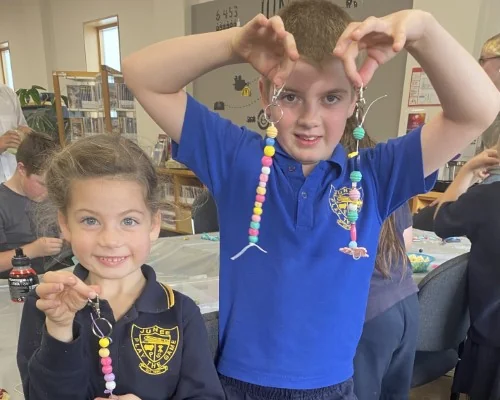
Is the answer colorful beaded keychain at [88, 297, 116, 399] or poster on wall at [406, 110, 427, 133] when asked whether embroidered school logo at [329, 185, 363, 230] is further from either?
poster on wall at [406, 110, 427, 133]

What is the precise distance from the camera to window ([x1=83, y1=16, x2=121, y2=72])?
5324 millimetres

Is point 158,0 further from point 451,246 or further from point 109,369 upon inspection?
point 109,369

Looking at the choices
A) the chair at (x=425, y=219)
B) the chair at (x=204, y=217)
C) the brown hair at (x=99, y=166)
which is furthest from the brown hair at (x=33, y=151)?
the chair at (x=425, y=219)

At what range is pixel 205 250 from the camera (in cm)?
176

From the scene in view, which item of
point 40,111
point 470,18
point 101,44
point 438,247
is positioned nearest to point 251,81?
point 470,18

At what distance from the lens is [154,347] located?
28.5 inches

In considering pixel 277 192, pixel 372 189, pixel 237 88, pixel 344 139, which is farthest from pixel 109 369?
pixel 237 88

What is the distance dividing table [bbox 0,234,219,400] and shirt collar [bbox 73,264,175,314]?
0.29m

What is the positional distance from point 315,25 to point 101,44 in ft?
18.1

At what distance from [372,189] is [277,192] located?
0.59 ft

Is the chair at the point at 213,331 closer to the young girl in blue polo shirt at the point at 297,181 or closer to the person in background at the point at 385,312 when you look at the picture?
the young girl in blue polo shirt at the point at 297,181

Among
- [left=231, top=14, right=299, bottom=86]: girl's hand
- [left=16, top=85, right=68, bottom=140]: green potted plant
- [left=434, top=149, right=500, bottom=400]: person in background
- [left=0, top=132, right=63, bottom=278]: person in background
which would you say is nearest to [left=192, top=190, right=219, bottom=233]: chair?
[left=0, top=132, right=63, bottom=278]: person in background

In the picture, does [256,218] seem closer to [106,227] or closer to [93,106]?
[106,227]

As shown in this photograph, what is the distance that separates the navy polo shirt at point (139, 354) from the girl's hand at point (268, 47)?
423 millimetres
